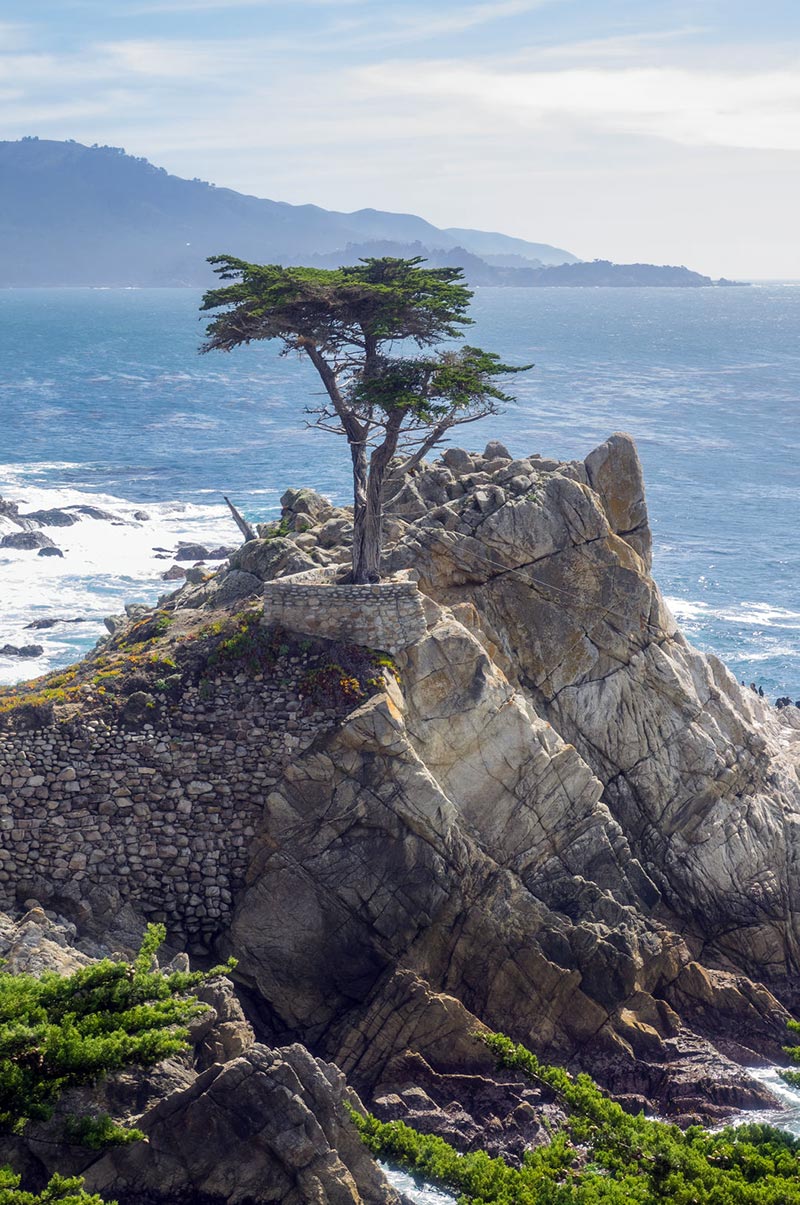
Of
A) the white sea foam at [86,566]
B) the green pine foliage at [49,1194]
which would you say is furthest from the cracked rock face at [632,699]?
the white sea foam at [86,566]

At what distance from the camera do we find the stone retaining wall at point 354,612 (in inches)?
1173

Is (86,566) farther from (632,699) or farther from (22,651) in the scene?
(632,699)

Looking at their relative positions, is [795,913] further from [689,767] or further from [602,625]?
[602,625]

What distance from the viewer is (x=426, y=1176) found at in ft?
67.7

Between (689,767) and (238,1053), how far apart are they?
1495 cm

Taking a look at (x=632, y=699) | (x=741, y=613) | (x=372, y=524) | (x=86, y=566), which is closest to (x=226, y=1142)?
(x=372, y=524)

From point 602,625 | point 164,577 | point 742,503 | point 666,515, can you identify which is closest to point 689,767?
point 602,625

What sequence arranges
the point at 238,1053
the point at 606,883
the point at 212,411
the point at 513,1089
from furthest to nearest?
the point at 212,411
the point at 606,883
the point at 513,1089
the point at 238,1053

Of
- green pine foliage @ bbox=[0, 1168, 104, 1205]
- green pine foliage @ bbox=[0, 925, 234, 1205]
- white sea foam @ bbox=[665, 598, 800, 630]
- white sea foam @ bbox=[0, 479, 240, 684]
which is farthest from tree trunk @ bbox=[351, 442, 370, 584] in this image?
white sea foam @ bbox=[665, 598, 800, 630]

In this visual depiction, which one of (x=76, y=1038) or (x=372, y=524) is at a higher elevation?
(x=372, y=524)

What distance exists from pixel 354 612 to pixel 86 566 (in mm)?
40205

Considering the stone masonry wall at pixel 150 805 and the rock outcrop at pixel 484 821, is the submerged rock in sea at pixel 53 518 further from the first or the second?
the stone masonry wall at pixel 150 805

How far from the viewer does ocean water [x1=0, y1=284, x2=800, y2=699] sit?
6262 cm

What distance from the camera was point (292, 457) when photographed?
329 ft
